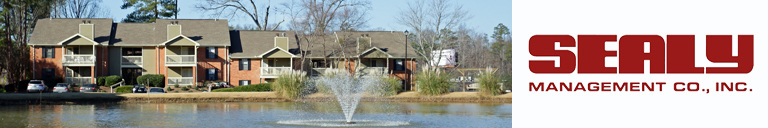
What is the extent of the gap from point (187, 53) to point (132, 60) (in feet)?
13.6

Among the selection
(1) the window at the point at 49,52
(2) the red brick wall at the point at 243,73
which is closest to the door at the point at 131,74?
(1) the window at the point at 49,52

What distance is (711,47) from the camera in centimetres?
895

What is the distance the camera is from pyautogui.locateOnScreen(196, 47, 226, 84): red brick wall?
56.5 metres

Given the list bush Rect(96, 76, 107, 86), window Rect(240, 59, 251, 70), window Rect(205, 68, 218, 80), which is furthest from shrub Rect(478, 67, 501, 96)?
bush Rect(96, 76, 107, 86)

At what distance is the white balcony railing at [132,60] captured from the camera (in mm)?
55703

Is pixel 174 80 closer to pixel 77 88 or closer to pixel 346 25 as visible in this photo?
pixel 77 88

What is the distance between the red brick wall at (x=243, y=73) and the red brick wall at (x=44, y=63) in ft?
41.1

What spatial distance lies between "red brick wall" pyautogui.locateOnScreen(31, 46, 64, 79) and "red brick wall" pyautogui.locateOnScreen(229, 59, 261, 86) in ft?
41.1

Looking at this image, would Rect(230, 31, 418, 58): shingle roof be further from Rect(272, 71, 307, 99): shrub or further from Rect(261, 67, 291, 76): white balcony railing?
Rect(272, 71, 307, 99): shrub

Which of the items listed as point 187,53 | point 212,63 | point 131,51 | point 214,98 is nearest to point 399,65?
point 212,63

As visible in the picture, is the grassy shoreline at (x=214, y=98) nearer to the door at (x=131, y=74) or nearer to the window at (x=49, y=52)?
the door at (x=131, y=74)

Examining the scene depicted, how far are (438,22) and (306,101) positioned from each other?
1982cm

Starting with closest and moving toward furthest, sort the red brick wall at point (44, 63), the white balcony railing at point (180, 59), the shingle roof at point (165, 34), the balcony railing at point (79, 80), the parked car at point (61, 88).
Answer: the parked car at point (61, 88)
the balcony railing at point (79, 80)
the red brick wall at point (44, 63)
the white balcony railing at point (180, 59)
the shingle roof at point (165, 34)

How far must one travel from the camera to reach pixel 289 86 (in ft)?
118
